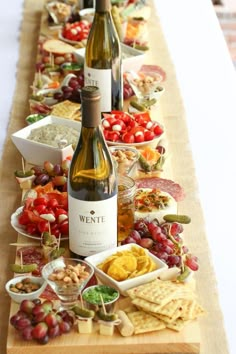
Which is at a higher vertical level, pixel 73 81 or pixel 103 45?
pixel 103 45

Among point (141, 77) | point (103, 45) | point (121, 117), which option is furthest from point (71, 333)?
point (141, 77)

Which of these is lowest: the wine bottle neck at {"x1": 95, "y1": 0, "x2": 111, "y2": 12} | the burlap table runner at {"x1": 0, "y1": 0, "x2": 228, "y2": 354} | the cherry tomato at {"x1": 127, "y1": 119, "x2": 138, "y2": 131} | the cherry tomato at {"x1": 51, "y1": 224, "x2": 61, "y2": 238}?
the burlap table runner at {"x1": 0, "y1": 0, "x2": 228, "y2": 354}

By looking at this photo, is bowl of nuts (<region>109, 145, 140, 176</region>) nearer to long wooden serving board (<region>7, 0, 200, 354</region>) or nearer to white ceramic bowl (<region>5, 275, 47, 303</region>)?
white ceramic bowl (<region>5, 275, 47, 303</region>)

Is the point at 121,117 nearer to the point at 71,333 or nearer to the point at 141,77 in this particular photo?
the point at 141,77

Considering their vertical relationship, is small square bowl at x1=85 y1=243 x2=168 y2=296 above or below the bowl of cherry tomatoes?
above

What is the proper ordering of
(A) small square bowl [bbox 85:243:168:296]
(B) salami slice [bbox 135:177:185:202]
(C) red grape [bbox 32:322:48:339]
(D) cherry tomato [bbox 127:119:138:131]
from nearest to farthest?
1. (C) red grape [bbox 32:322:48:339]
2. (A) small square bowl [bbox 85:243:168:296]
3. (B) salami slice [bbox 135:177:185:202]
4. (D) cherry tomato [bbox 127:119:138:131]

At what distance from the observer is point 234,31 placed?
4.54 meters

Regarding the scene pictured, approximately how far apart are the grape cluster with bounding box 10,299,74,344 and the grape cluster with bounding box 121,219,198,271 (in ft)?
0.78

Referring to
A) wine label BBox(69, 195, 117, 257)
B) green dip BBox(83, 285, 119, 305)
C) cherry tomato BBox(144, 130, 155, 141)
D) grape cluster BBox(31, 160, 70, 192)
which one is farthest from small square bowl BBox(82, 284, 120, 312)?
cherry tomato BBox(144, 130, 155, 141)

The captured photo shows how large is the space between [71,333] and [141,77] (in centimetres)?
107

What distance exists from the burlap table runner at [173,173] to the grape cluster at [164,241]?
56 mm

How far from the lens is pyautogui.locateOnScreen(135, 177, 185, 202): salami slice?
5.88 feet

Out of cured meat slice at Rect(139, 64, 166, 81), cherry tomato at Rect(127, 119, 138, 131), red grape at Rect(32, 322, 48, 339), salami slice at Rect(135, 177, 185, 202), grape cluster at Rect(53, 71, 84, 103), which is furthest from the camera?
cured meat slice at Rect(139, 64, 166, 81)

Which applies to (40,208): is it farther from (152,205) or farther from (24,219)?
(152,205)
